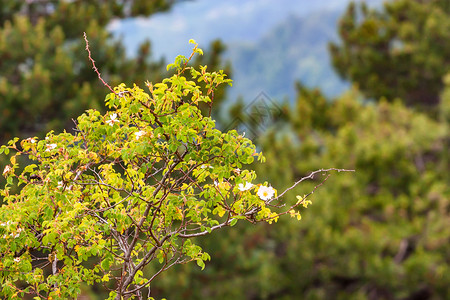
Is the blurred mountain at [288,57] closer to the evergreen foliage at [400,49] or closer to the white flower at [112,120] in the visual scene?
the evergreen foliage at [400,49]

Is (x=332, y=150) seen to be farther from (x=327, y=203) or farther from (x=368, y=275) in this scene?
(x=368, y=275)

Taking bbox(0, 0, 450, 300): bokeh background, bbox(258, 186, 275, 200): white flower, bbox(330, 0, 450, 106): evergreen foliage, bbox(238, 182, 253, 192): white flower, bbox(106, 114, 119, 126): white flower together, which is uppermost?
bbox(330, 0, 450, 106): evergreen foliage

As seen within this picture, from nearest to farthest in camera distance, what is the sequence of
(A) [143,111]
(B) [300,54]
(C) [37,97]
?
(A) [143,111], (C) [37,97], (B) [300,54]

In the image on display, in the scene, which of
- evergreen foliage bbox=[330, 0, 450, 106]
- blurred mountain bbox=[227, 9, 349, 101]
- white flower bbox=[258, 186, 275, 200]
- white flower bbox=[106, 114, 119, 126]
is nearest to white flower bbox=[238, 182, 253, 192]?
white flower bbox=[258, 186, 275, 200]

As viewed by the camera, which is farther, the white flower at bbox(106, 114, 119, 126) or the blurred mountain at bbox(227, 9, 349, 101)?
the blurred mountain at bbox(227, 9, 349, 101)

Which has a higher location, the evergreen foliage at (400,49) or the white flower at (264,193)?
the evergreen foliage at (400,49)

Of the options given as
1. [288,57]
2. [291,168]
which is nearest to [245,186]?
[291,168]

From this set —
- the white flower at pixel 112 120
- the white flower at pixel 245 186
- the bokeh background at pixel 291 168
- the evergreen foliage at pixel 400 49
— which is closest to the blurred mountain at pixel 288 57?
the evergreen foliage at pixel 400 49

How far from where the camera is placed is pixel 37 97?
366 inches

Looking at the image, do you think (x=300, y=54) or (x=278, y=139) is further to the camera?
(x=300, y=54)

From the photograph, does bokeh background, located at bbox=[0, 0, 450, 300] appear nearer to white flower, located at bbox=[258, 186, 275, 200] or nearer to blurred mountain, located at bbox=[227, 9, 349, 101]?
white flower, located at bbox=[258, 186, 275, 200]

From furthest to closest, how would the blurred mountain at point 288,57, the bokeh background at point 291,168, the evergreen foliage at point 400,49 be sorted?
the blurred mountain at point 288,57 < the evergreen foliage at point 400,49 < the bokeh background at point 291,168

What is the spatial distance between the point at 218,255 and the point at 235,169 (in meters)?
7.35

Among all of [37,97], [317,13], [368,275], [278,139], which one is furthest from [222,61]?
[317,13]
